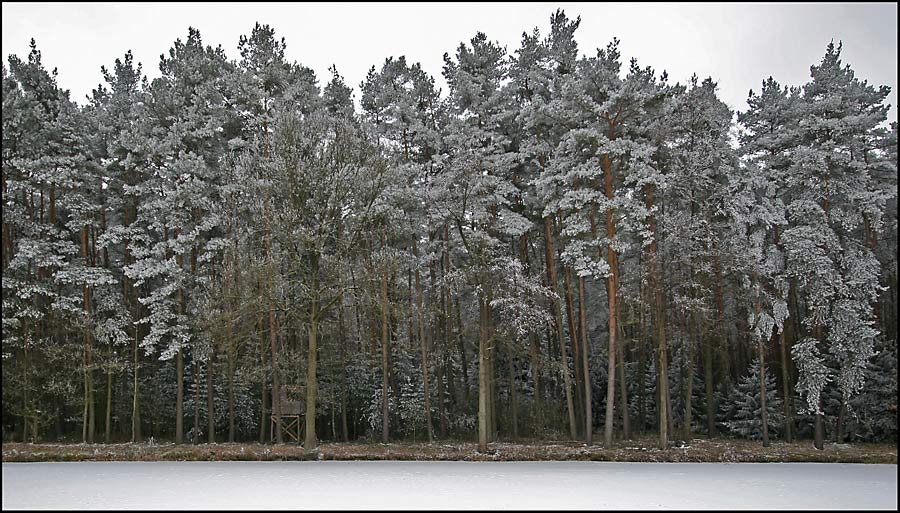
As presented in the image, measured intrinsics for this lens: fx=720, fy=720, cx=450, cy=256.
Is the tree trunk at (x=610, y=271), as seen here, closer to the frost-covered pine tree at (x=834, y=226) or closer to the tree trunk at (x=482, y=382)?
the tree trunk at (x=482, y=382)

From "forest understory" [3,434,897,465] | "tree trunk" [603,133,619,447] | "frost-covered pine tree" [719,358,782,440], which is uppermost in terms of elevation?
"tree trunk" [603,133,619,447]

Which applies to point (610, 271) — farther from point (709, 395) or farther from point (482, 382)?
point (709, 395)

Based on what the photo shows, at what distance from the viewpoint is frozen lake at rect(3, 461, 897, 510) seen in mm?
10141

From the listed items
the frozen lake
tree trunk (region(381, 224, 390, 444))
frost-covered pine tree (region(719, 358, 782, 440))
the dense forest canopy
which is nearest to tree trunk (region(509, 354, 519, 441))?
the dense forest canopy

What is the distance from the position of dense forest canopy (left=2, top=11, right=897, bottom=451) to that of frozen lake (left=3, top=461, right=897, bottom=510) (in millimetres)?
3591

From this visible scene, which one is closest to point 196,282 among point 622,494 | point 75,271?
point 75,271

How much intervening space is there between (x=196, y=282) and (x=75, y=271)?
348 centimetres

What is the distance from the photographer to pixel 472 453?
18.9 m

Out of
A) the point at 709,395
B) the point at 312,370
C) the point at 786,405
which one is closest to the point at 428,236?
the point at 312,370

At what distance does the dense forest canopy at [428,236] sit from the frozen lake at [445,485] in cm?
359

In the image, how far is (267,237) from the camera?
19.8 m

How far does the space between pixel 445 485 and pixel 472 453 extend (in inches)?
271

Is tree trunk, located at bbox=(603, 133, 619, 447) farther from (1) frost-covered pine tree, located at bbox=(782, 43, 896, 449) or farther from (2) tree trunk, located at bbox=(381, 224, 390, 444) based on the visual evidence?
(2) tree trunk, located at bbox=(381, 224, 390, 444)

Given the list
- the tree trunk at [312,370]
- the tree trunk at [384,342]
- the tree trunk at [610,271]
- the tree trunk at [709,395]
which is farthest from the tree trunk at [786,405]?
the tree trunk at [312,370]
